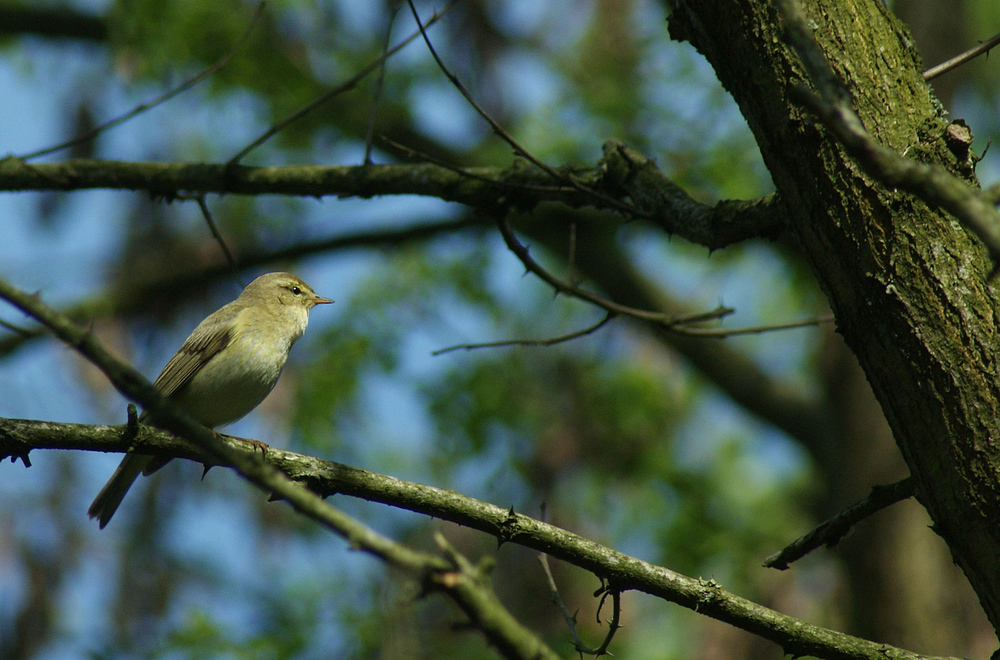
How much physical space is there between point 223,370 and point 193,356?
37 centimetres

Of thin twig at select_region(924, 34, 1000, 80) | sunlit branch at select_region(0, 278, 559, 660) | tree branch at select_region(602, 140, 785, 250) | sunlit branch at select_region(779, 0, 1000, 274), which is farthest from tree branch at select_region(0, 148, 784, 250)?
sunlit branch at select_region(0, 278, 559, 660)

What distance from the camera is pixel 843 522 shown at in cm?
294

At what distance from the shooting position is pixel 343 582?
8500 mm

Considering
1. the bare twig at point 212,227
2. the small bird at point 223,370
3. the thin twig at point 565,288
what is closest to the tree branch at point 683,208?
the thin twig at point 565,288

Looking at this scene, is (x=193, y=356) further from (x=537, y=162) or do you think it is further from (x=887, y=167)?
(x=887, y=167)

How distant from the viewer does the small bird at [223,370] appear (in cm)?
502

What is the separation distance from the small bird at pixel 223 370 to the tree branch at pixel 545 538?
2.09m

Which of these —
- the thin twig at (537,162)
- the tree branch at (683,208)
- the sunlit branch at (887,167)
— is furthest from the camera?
the thin twig at (537,162)

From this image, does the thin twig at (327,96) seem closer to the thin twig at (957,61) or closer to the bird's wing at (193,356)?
the bird's wing at (193,356)

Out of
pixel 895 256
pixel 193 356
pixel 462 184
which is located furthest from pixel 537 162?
pixel 193 356

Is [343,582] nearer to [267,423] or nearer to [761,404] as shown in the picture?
[267,423]

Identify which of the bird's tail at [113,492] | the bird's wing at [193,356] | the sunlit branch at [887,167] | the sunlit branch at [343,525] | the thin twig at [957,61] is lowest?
the sunlit branch at [343,525]

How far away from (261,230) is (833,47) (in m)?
9.64

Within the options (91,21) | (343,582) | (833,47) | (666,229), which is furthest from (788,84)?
(91,21)
